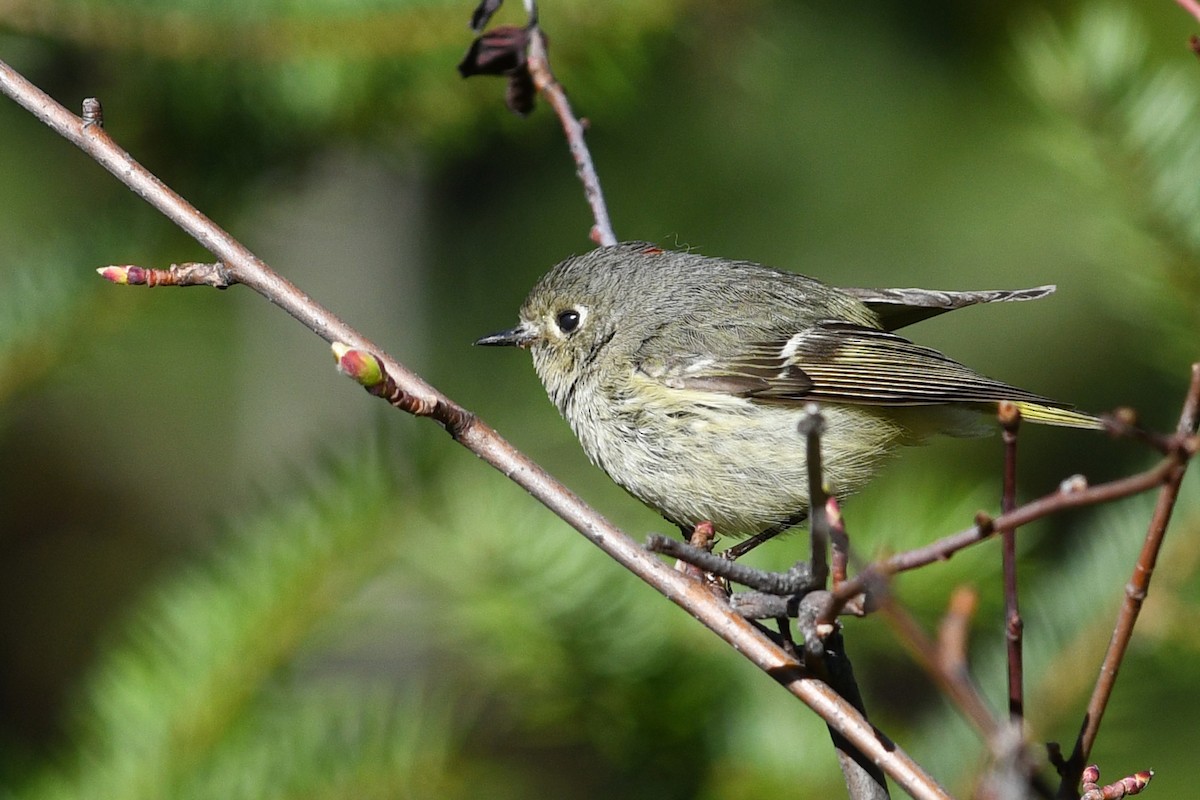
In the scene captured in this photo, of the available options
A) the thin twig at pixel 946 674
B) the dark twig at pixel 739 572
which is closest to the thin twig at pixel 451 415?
the dark twig at pixel 739 572

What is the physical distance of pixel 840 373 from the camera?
1788mm

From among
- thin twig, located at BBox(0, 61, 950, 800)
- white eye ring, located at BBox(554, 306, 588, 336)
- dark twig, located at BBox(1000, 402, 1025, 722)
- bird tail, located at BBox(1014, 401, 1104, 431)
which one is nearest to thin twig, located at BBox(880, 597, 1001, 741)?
dark twig, located at BBox(1000, 402, 1025, 722)

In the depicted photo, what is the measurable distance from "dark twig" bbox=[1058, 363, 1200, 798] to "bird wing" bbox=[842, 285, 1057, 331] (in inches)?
37.7

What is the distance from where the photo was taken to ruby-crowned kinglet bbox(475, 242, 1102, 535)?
169cm

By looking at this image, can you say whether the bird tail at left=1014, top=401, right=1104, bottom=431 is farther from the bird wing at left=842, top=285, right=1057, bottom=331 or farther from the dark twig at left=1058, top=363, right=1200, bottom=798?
the dark twig at left=1058, top=363, right=1200, bottom=798

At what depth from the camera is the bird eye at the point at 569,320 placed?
1990 millimetres

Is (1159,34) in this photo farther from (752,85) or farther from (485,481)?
→ (485,481)

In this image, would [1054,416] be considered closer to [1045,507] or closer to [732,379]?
[732,379]

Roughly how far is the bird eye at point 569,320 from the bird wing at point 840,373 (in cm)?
21

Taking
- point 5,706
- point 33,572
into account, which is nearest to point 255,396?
point 33,572

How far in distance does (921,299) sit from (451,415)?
0.97 meters

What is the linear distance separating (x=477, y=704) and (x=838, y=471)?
61cm

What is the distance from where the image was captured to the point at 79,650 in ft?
9.90

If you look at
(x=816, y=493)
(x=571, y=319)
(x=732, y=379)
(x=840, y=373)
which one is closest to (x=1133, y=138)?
(x=840, y=373)
